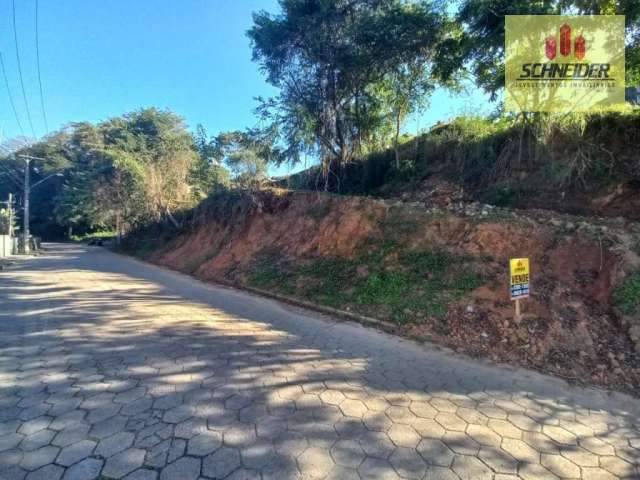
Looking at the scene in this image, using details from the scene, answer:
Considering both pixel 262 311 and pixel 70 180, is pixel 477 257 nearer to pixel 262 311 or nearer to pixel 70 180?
pixel 262 311

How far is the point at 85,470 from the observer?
1992mm

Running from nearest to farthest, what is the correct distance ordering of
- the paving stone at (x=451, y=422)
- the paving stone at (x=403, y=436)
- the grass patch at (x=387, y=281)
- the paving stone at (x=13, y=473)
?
the paving stone at (x=13, y=473), the paving stone at (x=403, y=436), the paving stone at (x=451, y=422), the grass patch at (x=387, y=281)

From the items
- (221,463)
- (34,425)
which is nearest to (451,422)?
(221,463)

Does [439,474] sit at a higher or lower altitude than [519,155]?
lower

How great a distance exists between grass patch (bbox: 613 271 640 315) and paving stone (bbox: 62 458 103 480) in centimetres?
601

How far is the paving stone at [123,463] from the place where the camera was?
1.96 meters

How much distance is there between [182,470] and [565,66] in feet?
32.8

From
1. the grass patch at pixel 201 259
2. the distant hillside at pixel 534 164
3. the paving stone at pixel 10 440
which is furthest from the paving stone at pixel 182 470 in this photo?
the grass patch at pixel 201 259

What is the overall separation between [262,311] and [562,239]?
5761 mm

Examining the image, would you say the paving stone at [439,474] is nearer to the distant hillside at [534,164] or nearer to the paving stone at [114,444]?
the paving stone at [114,444]

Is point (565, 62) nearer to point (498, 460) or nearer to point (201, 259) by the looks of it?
point (498, 460)

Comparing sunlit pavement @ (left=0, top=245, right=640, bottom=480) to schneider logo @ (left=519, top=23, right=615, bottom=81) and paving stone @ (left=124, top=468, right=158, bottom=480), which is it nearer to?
paving stone @ (left=124, top=468, right=158, bottom=480)

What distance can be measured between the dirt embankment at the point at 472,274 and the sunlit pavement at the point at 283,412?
692 millimetres

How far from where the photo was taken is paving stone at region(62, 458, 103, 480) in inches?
76.3
